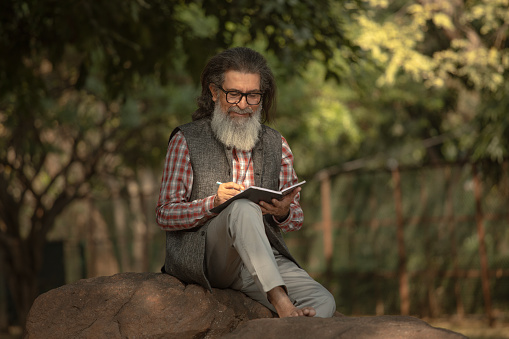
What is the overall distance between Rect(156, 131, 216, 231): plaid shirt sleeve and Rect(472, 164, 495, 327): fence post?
19.9ft

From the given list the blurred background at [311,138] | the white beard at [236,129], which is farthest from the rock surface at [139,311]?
the blurred background at [311,138]

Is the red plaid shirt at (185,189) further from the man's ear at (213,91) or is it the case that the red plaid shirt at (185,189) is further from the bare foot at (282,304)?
the bare foot at (282,304)

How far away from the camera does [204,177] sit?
3930 millimetres

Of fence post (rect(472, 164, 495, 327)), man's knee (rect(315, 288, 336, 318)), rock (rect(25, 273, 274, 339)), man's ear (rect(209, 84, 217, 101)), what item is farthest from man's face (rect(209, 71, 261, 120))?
fence post (rect(472, 164, 495, 327))

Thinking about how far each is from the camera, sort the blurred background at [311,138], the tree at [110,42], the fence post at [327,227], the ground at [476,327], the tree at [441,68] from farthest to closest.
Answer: the fence post at [327,227] → the tree at [441,68] → the ground at [476,327] → the blurred background at [311,138] → the tree at [110,42]

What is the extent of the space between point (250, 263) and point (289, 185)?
0.81 m

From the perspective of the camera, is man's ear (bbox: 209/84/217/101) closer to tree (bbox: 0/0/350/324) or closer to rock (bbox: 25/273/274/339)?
rock (bbox: 25/273/274/339)

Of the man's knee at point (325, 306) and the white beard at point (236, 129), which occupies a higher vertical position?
the white beard at point (236, 129)

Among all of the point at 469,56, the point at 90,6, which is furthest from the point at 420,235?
the point at 90,6

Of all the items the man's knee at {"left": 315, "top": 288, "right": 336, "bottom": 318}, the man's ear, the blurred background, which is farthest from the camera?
the blurred background

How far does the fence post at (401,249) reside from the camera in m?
9.63

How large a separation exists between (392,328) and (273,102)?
1684mm

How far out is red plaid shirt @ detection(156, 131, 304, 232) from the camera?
3744 mm

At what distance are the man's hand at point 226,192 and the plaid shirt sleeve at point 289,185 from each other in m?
0.43
